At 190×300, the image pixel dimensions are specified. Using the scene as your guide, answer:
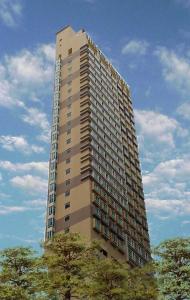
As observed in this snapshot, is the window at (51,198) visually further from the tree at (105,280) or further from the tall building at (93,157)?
the tree at (105,280)

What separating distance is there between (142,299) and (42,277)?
33.5 ft

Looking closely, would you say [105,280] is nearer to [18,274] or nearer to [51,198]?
[18,274]

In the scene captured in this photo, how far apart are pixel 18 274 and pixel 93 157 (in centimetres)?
5082

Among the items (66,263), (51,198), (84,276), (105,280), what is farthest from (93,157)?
(105,280)

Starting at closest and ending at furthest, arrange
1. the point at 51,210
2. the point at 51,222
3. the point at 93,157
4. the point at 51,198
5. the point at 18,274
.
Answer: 1. the point at 18,274
2. the point at 51,222
3. the point at 51,210
4. the point at 51,198
5. the point at 93,157

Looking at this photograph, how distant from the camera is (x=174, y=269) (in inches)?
1722

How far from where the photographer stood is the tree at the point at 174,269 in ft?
136

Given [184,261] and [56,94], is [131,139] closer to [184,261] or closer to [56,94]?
[56,94]

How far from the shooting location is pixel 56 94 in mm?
109625

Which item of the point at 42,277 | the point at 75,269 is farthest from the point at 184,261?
the point at 42,277

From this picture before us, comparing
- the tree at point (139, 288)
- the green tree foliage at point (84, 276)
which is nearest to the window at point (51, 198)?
the tree at point (139, 288)

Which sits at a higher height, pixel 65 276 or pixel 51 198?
pixel 51 198

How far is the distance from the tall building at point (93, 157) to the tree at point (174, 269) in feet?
119

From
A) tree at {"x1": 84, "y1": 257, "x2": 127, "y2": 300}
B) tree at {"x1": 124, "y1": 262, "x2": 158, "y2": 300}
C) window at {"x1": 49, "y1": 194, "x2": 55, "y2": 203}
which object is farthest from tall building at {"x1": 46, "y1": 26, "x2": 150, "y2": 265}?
tree at {"x1": 84, "y1": 257, "x2": 127, "y2": 300}
